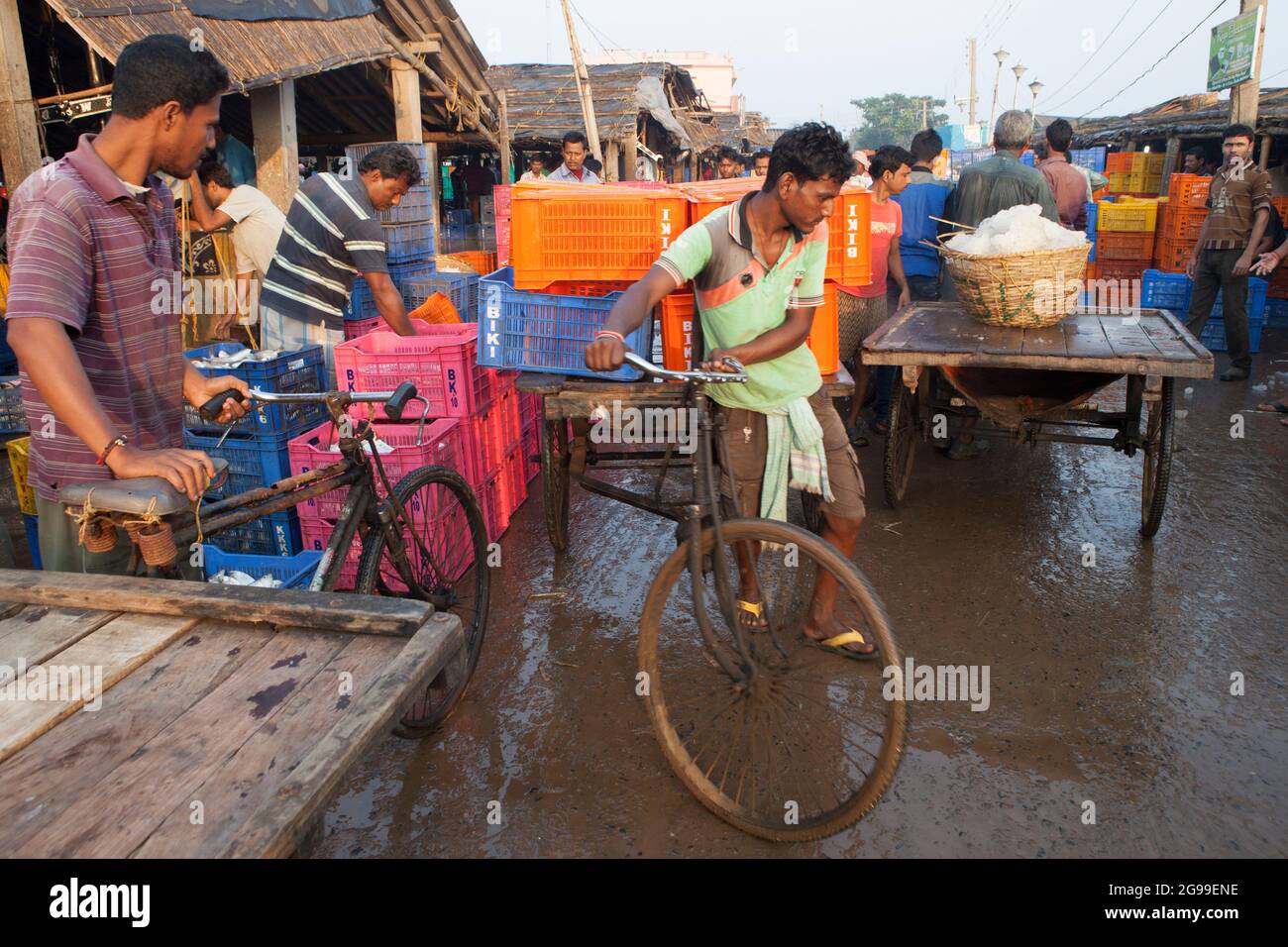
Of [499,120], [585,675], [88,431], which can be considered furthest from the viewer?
[499,120]

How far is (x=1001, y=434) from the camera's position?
5.36 m

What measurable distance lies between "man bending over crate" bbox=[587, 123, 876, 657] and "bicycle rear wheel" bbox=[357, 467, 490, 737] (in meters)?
1.12

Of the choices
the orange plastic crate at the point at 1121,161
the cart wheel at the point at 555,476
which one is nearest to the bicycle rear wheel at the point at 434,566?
the cart wheel at the point at 555,476

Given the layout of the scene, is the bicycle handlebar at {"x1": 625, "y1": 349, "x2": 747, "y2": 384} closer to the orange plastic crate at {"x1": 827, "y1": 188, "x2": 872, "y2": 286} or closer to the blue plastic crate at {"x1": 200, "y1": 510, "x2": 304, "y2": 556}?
the orange plastic crate at {"x1": 827, "y1": 188, "x2": 872, "y2": 286}

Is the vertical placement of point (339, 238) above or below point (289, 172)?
below

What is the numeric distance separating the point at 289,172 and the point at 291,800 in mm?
8238

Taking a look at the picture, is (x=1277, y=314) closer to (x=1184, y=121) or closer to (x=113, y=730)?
(x=1184, y=121)

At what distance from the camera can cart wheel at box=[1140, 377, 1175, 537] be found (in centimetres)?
487

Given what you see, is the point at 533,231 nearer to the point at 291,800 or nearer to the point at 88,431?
the point at 88,431

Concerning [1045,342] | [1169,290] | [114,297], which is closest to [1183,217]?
[1169,290]

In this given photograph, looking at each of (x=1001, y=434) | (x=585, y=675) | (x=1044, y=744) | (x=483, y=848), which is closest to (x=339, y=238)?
(x=585, y=675)

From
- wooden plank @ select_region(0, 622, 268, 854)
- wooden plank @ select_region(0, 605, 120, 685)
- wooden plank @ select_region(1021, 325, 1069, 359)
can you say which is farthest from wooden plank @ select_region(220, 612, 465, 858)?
wooden plank @ select_region(1021, 325, 1069, 359)

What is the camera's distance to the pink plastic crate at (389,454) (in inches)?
174

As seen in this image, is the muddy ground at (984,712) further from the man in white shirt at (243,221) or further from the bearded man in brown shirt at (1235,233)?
the bearded man in brown shirt at (1235,233)
